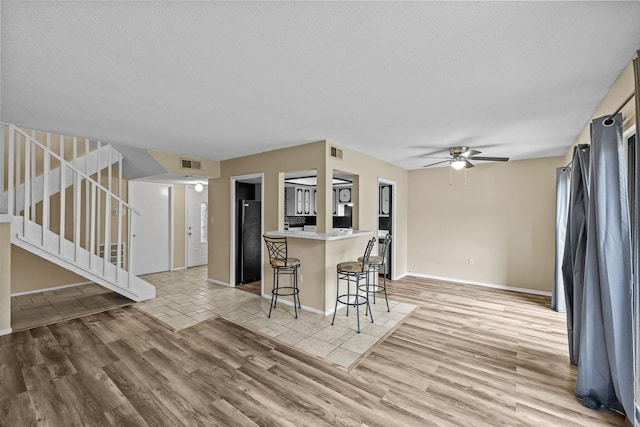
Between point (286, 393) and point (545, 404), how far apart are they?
6.65ft

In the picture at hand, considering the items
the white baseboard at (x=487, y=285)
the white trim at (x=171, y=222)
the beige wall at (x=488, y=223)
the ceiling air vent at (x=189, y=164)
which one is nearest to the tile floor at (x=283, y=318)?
the white trim at (x=171, y=222)

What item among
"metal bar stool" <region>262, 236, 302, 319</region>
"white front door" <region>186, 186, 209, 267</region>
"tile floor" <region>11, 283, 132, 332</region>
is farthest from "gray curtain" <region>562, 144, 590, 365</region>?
"white front door" <region>186, 186, 209, 267</region>

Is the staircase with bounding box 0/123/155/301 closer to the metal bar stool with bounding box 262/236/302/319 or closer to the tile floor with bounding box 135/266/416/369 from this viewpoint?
the tile floor with bounding box 135/266/416/369

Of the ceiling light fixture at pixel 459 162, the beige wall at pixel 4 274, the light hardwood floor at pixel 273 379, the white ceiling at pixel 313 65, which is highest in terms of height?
the white ceiling at pixel 313 65

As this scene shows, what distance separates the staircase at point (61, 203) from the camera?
11.6 ft

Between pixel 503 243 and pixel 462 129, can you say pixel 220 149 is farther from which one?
pixel 503 243

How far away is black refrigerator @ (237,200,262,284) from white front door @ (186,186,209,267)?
2.30 metres

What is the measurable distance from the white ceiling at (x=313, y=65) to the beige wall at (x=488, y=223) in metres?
1.97

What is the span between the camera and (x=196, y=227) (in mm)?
7121

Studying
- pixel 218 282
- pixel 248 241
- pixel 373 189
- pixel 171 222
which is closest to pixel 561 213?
pixel 373 189

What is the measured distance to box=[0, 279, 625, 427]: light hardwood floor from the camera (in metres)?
1.99

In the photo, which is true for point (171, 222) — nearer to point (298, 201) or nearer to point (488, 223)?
point (298, 201)

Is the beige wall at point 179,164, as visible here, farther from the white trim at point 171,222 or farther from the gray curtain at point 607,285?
the gray curtain at point 607,285

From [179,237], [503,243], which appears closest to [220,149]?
[179,237]
